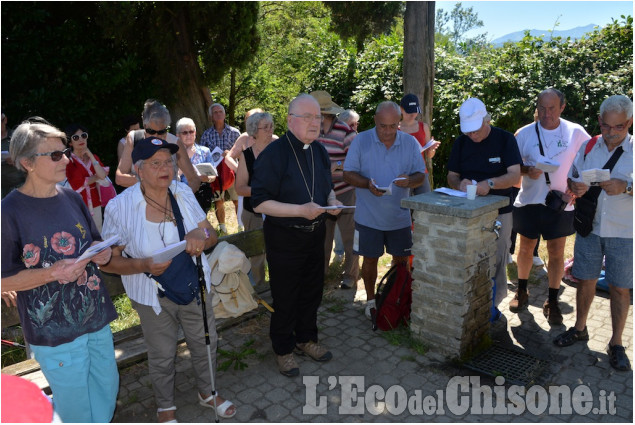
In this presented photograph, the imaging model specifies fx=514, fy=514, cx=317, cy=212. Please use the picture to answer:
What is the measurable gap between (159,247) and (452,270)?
2.47 m

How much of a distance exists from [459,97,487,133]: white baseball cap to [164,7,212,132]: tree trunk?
6.74 m

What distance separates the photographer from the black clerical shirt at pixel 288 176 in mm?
4113

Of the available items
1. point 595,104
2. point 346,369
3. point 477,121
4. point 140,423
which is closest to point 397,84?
→ point 595,104

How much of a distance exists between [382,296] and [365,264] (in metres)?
0.47

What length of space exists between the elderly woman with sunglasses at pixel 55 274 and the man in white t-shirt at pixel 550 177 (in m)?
4.23

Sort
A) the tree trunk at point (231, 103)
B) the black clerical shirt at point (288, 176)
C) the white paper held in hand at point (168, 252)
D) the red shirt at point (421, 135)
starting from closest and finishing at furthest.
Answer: the white paper held in hand at point (168, 252) < the black clerical shirt at point (288, 176) < the red shirt at point (421, 135) < the tree trunk at point (231, 103)

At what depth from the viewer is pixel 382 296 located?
16.9ft

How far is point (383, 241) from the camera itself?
5328mm

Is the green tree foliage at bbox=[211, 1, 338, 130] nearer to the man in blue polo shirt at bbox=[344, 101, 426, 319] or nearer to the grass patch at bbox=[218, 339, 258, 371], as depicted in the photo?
the man in blue polo shirt at bbox=[344, 101, 426, 319]

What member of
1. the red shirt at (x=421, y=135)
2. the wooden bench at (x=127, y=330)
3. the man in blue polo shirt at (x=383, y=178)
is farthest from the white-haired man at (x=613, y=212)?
the wooden bench at (x=127, y=330)

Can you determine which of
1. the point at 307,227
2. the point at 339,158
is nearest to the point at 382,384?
the point at 307,227

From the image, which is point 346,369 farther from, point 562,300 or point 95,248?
point 562,300

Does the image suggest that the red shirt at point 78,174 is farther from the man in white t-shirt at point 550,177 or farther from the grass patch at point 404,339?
the man in white t-shirt at point 550,177

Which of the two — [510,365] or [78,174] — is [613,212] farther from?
[78,174]
